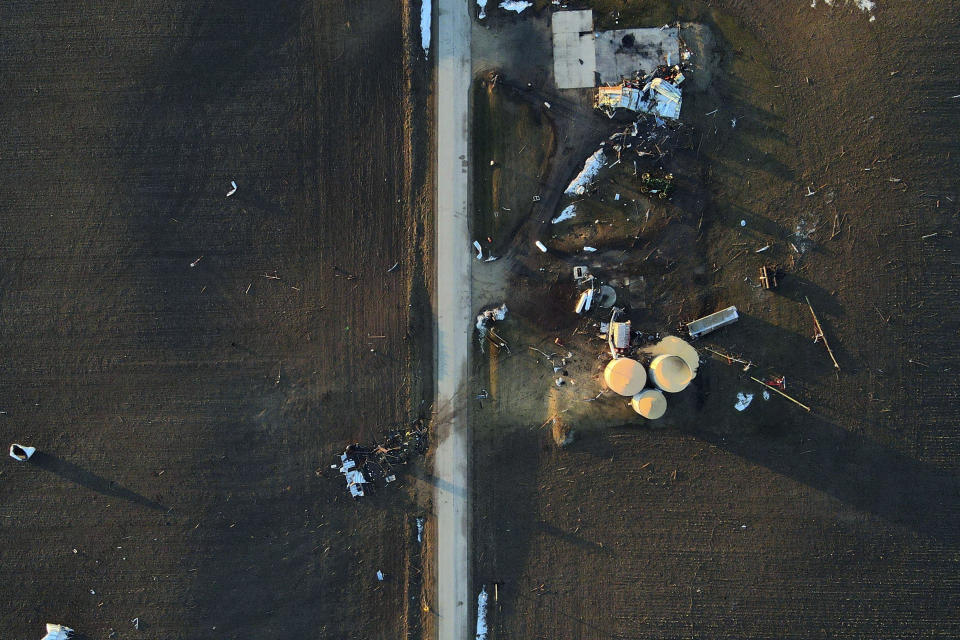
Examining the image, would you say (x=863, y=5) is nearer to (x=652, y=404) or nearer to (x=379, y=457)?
(x=652, y=404)

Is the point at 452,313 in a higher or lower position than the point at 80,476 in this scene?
higher

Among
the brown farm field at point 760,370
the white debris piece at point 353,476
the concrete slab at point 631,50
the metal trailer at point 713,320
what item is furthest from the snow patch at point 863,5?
the white debris piece at point 353,476

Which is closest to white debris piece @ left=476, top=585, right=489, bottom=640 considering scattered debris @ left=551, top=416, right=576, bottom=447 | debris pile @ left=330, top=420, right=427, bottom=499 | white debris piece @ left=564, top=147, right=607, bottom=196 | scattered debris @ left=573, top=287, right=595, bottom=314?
debris pile @ left=330, top=420, right=427, bottom=499

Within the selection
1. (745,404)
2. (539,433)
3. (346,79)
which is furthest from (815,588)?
(346,79)

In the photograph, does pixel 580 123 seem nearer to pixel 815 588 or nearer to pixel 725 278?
pixel 725 278

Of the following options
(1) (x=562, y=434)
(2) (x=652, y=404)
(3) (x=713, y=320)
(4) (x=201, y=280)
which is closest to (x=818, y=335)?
(3) (x=713, y=320)

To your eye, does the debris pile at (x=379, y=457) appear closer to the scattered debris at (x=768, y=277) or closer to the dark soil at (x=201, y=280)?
the dark soil at (x=201, y=280)
